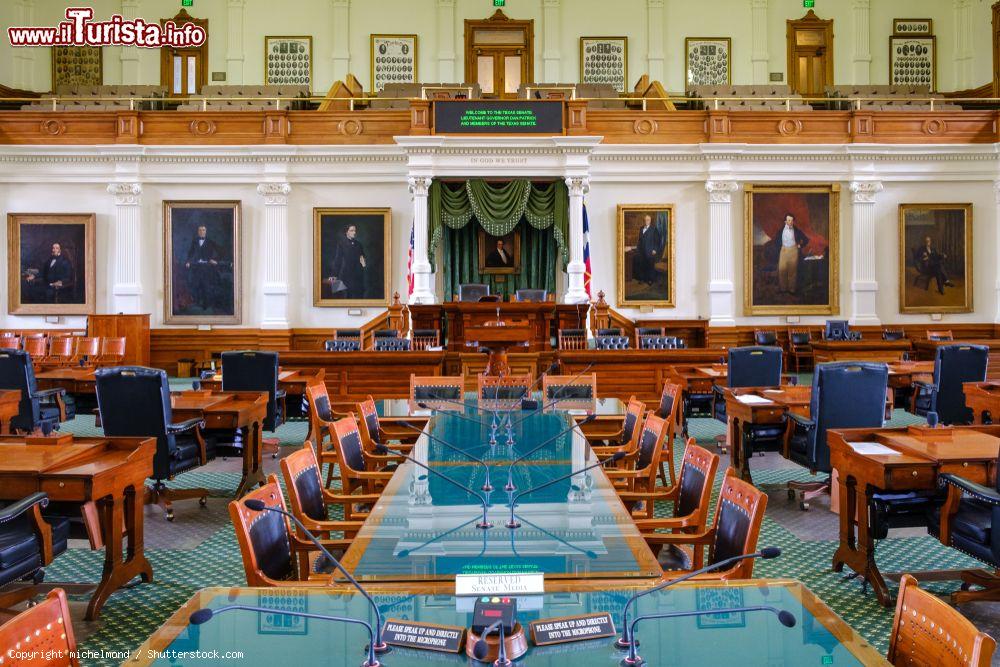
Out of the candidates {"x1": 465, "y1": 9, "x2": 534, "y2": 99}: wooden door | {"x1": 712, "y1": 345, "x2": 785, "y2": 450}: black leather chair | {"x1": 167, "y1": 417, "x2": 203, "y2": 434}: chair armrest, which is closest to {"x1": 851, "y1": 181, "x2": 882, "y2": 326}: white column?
{"x1": 465, "y1": 9, "x2": 534, "y2": 99}: wooden door

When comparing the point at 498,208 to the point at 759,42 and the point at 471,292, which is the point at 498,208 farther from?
the point at 759,42

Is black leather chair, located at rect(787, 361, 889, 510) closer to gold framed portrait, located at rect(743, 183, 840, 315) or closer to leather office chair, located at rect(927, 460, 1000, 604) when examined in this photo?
leather office chair, located at rect(927, 460, 1000, 604)

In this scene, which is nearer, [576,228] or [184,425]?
[184,425]

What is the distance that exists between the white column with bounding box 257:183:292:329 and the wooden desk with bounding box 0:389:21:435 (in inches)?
309

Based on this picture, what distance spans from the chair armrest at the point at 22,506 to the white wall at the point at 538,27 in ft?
52.6

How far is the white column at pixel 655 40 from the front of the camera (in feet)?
59.7

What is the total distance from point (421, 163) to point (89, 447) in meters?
10.4

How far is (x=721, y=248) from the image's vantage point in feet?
48.5

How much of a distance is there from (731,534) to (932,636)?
3.92ft

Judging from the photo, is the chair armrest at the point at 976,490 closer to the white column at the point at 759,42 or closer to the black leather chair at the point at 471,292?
the black leather chair at the point at 471,292

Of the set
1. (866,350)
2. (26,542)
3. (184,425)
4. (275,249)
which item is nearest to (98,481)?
(26,542)

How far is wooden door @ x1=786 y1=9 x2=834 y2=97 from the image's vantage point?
60.1ft

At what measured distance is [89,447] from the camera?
13.8 feet

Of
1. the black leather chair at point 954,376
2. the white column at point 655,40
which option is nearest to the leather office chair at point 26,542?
the black leather chair at point 954,376
